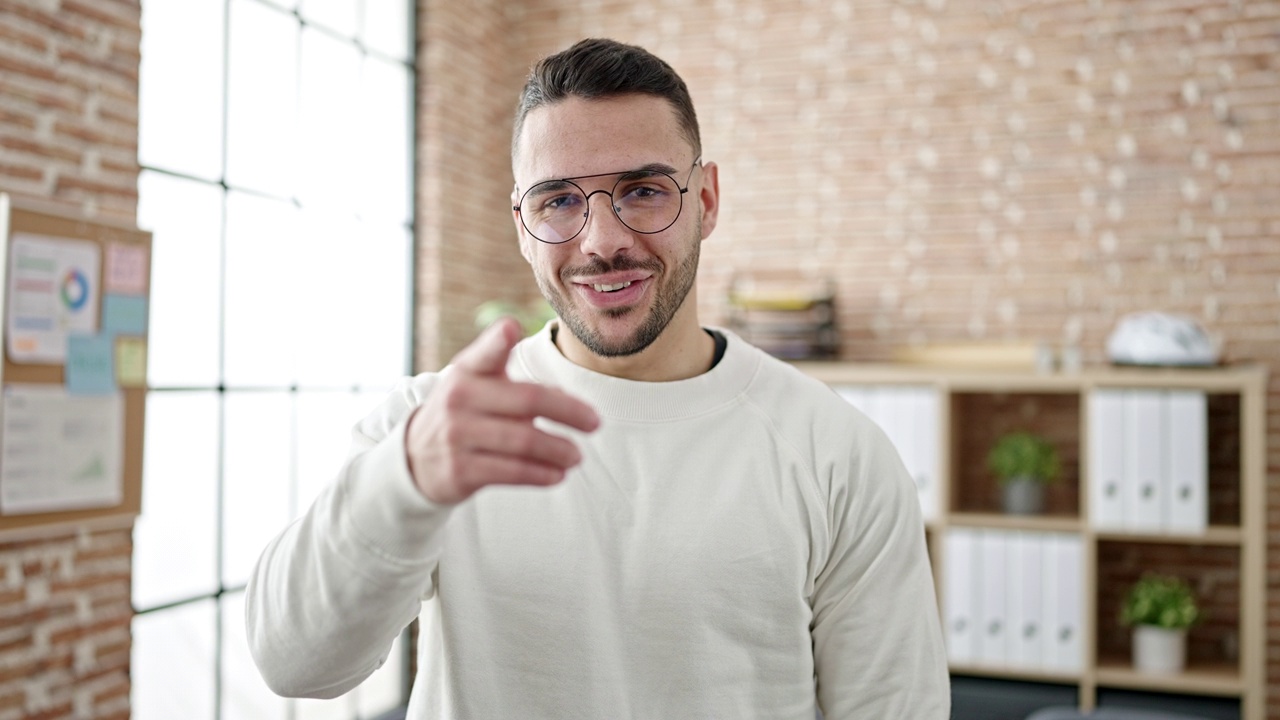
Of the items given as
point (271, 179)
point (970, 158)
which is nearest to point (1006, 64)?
point (970, 158)

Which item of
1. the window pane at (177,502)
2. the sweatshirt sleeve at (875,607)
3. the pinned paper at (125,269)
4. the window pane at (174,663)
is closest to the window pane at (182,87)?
the pinned paper at (125,269)

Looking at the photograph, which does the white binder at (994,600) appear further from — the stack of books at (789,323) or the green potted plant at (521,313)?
the green potted plant at (521,313)

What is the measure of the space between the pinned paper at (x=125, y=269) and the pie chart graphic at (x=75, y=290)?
6 cm

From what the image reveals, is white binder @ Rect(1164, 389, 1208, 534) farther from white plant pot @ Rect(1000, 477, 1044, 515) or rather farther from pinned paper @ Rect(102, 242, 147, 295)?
pinned paper @ Rect(102, 242, 147, 295)

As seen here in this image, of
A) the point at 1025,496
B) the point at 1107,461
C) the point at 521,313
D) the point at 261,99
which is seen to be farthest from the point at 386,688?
the point at 1107,461

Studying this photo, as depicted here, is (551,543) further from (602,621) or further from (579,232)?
(579,232)

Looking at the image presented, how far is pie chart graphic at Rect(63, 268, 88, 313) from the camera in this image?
7.88 feet

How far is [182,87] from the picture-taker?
2896mm

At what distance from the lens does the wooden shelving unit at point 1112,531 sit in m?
3.24

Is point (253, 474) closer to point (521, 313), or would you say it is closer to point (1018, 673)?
point (521, 313)

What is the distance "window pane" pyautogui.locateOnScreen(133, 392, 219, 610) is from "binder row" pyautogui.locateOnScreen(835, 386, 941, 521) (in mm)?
1974

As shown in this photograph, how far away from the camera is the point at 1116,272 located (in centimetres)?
371

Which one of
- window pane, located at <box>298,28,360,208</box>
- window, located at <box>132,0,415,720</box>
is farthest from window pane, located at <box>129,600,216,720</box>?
window pane, located at <box>298,28,360,208</box>

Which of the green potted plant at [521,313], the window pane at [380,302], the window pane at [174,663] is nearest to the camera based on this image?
the window pane at [174,663]
